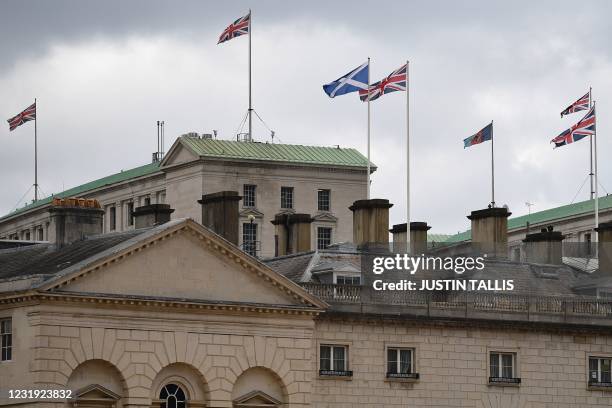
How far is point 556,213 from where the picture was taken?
174 m

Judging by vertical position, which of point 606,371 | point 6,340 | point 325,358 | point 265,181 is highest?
point 265,181

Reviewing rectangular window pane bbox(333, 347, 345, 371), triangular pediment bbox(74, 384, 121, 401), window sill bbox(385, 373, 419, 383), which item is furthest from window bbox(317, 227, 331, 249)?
triangular pediment bbox(74, 384, 121, 401)

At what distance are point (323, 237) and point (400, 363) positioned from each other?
66057 mm

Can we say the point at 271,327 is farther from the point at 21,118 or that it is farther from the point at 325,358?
the point at 21,118

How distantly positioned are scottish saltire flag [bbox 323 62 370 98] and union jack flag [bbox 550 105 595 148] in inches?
549

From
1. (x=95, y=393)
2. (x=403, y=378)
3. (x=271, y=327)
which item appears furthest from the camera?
(x=403, y=378)

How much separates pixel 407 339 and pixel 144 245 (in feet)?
42.7

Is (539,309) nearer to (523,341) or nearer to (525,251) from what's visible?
(523,341)

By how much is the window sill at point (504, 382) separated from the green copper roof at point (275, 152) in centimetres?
6576

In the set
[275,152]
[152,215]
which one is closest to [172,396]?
A: [152,215]

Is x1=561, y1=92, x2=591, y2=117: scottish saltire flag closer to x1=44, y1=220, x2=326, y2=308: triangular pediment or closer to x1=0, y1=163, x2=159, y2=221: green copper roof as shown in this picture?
x1=44, y1=220, x2=326, y2=308: triangular pediment

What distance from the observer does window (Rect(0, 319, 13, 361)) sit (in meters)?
84.2

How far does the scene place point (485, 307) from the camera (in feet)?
313

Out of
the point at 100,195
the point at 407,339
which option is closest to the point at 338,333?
the point at 407,339
